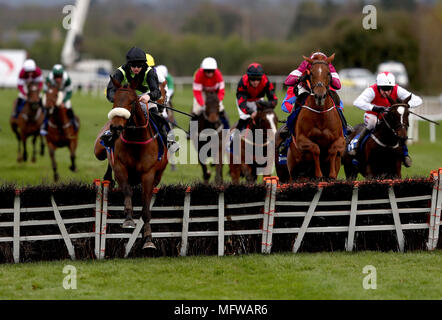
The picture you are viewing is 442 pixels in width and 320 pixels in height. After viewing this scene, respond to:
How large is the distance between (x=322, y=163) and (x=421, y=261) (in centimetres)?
190

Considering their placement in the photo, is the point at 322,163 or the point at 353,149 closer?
the point at 322,163

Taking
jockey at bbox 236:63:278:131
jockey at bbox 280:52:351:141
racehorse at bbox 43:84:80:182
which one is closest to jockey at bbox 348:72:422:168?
jockey at bbox 280:52:351:141

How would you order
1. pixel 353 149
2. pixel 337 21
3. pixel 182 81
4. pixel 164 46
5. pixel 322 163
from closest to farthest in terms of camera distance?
pixel 322 163, pixel 353 149, pixel 182 81, pixel 337 21, pixel 164 46

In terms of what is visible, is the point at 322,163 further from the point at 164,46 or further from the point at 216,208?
the point at 164,46

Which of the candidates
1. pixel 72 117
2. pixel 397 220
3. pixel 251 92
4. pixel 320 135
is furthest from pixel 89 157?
pixel 397 220

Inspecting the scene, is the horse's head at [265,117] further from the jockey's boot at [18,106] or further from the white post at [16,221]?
the jockey's boot at [18,106]

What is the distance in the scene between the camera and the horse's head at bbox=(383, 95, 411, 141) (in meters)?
9.44

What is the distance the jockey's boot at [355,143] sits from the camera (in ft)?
33.6

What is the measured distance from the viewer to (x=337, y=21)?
39.6 m

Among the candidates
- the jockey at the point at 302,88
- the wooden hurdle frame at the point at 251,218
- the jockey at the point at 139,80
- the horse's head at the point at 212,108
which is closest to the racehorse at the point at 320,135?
the jockey at the point at 302,88

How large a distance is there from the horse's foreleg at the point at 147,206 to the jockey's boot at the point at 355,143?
136 inches

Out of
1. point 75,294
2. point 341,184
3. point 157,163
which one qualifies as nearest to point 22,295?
point 75,294

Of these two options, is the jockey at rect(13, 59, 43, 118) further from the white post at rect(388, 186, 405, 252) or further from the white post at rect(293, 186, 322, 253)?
the white post at rect(388, 186, 405, 252)
